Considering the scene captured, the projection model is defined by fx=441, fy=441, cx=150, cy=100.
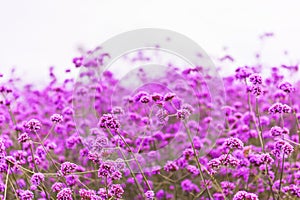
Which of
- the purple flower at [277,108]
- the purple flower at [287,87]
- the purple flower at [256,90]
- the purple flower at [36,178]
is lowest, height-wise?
the purple flower at [36,178]

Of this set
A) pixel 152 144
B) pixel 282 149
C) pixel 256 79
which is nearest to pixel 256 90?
pixel 256 79

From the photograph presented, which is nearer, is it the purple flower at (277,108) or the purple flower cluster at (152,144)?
the purple flower cluster at (152,144)

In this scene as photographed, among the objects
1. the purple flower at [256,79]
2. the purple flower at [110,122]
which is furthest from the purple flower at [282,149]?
the purple flower at [110,122]

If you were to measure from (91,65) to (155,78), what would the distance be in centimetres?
94

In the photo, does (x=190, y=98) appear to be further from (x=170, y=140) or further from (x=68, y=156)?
(x=68, y=156)

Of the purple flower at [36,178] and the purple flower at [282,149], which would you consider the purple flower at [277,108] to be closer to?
the purple flower at [282,149]

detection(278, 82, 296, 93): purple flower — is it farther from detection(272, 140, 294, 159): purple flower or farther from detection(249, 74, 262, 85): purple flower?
detection(272, 140, 294, 159): purple flower

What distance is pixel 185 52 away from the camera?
337 centimetres

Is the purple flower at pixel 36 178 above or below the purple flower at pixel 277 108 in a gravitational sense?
below

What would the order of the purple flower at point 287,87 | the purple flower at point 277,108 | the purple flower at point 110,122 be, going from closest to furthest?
the purple flower at point 110,122, the purple flower at point 277,108, the purple flower at point 287,87

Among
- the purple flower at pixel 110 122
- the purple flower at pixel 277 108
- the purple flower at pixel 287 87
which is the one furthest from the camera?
the purple flower at pixel 287 87

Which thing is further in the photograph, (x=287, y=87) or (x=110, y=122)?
(x=287, y=87)

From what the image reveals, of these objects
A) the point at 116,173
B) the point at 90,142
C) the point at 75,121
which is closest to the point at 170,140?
the point at 75,121

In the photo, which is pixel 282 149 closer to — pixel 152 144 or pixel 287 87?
pixel 287 87
